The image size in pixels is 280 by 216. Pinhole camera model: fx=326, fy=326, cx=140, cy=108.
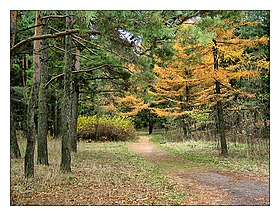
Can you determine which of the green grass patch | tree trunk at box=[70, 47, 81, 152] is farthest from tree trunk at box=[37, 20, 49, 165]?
the green grass patch

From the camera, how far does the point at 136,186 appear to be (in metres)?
7.06

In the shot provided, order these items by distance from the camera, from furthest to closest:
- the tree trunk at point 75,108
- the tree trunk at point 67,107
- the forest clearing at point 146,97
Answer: the tree trunk at point 75,108 → the tree trunk at point 67,107 → the forest clearing at point 146,97

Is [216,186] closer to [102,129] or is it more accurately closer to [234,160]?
[234,160]

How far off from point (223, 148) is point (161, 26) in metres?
7.66

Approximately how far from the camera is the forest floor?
19.1 feet

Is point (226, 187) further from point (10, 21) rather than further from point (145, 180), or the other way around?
point (10, 21)

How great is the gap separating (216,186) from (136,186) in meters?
1.82

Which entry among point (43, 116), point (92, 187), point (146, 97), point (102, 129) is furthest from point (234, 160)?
point (102, 129)

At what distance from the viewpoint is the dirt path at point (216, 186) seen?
5.98 metres

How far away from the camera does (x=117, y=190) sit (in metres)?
6.60

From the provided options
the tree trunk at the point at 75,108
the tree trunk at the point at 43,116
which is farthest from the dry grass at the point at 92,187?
the tree trunk at the point at 75,108

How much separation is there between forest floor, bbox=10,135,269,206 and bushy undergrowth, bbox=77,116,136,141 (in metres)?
11.0

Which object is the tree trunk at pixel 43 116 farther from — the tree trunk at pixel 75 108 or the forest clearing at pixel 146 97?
the tree trunk at pixel 75 108
